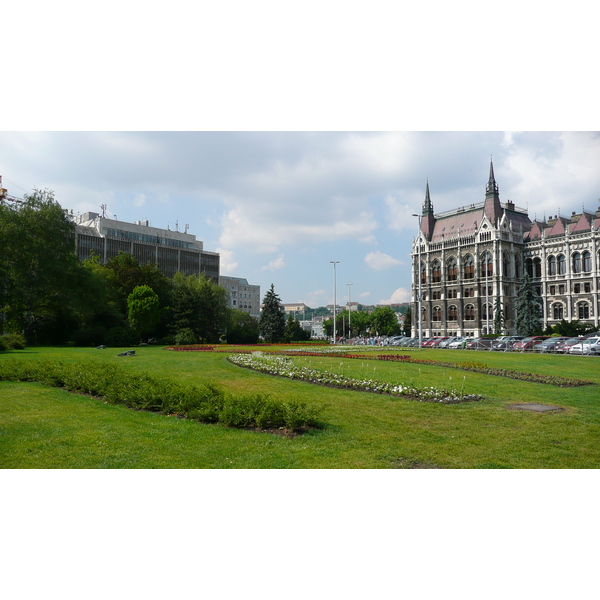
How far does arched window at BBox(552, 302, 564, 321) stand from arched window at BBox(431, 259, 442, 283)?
60.2 ft

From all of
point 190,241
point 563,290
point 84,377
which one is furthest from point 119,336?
point 190,241

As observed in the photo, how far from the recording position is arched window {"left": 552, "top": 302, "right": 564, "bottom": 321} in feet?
230

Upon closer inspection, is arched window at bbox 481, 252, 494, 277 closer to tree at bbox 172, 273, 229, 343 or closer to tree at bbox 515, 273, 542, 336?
tree at bbox 515, 273, 542, 336

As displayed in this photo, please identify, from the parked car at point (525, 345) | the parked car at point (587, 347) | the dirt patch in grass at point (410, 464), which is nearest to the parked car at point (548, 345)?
the parked car at point (525, 345)

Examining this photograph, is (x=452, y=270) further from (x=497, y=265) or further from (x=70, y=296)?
(x=70, y=296)

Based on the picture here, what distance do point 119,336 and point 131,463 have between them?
25.6 meters

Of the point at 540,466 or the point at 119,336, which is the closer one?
the point at 540,466

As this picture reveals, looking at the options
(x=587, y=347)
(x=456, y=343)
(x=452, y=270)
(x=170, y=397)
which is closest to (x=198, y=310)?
(x=456, y=343)

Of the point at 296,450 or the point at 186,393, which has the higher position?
the point at 186,393

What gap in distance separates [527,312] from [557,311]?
8.22 metres

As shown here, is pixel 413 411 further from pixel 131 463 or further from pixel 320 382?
pixel 131 463

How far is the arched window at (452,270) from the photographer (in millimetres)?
80125

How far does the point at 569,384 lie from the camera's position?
1511 cm

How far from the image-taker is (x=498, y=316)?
7088 cm
